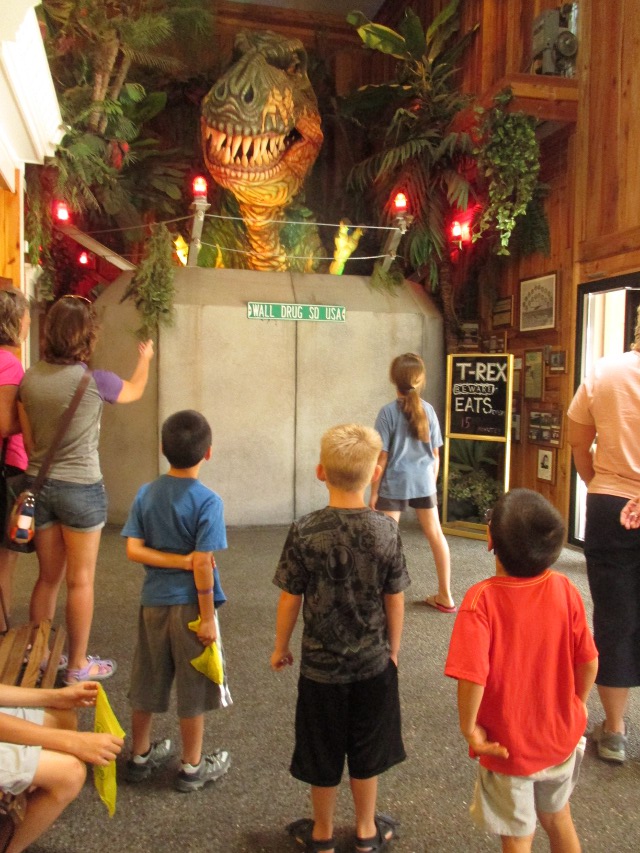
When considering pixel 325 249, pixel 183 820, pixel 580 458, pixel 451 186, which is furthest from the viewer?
pixel 325 249

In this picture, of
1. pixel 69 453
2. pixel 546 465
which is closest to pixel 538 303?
pixel 546 465

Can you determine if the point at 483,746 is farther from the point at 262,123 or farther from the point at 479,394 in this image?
the point at 262,123

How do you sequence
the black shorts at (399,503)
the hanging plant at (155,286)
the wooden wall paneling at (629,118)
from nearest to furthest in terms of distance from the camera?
the black shorts at (399,503) < the wooden wall paneling at (629,118) < the hanging plant at (155,286)

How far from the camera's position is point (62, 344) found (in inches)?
104

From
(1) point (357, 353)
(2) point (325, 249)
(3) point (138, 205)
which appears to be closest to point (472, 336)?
(1) point (357, 353)

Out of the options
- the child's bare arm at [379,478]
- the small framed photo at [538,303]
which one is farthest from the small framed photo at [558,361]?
the child's bare arm at [379,478]

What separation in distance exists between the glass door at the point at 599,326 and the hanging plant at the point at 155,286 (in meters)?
3.55

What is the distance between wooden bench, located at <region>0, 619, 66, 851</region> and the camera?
157 centimetres

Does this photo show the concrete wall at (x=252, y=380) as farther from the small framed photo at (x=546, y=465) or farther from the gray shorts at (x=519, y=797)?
the gray shorts at (x=519, y=797)

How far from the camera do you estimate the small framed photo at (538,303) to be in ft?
18.3

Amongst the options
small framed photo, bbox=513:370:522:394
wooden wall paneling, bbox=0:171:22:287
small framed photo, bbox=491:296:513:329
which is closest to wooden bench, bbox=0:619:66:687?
wooden wall paneling, bbox=0:171:22:287

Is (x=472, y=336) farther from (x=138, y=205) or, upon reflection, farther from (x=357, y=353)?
(x=138, y=205)

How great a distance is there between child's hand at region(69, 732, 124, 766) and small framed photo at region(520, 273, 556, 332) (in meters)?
4.95

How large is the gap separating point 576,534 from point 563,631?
4145 mm
